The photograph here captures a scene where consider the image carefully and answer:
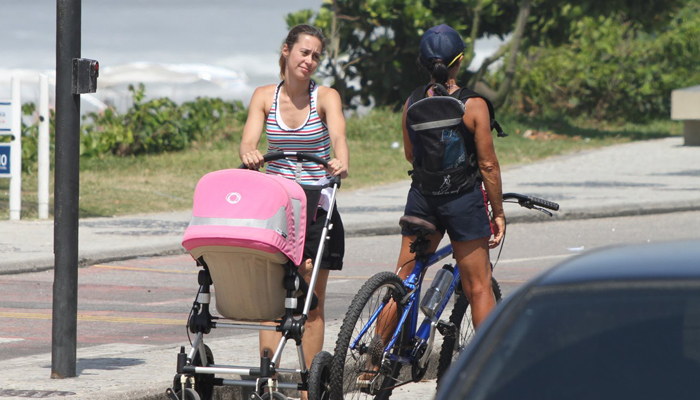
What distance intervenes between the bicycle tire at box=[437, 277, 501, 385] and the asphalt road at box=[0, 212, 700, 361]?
0.86 meters

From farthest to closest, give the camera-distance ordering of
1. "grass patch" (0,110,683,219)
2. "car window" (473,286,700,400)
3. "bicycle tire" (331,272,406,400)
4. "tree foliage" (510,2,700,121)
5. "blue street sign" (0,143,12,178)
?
1. "tree foliage" (510,2,700,121)
2. "grass patch" (0,110,683,219)
3. "blue street sign" (0,143,12,178)
4. "bicycle tire" (331,272,406,400)
5. "car window" (473,286,700,400)

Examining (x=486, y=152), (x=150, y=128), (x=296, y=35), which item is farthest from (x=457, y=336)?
(x=150, y=128)

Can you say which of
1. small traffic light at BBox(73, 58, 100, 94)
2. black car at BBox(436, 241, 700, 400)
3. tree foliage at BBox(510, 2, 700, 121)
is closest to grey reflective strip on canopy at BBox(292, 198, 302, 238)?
small traffic light at BBox(73, 58, 100, 94)

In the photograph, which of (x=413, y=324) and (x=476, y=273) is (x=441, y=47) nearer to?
(x=476, y=273)

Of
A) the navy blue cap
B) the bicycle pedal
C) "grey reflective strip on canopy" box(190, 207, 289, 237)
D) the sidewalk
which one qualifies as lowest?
the sidewalk

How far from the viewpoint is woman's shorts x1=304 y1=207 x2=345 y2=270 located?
553cm

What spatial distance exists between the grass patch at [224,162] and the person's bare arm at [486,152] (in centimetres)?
1031

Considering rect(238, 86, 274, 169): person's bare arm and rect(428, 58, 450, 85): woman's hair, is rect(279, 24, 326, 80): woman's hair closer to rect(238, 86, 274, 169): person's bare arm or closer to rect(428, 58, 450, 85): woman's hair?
rect(238, 86, 274, 169): person's bare arm

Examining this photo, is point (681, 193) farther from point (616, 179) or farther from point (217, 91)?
point (217, 91)

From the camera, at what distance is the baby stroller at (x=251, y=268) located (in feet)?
16.1

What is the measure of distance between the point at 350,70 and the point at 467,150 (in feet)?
83.7

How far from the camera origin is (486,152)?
5.58m

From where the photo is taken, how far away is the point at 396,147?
2522 centimetres

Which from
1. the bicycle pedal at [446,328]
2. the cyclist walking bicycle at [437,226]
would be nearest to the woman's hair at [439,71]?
the cyclist walking bicycle at [437,226]
